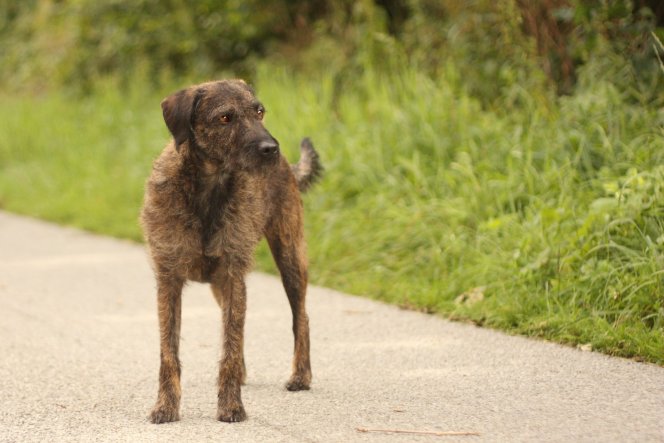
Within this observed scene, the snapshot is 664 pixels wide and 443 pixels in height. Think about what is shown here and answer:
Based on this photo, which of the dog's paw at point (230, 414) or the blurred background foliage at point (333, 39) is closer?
the dog's paw at point (230, 414)

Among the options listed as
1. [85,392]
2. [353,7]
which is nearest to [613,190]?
[85,392]

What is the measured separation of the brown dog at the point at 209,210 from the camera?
4719mm

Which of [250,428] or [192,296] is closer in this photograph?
[250,428]

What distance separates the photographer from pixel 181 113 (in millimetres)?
4734

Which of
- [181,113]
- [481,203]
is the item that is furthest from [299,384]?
[481,203]

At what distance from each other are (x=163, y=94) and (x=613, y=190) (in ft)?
32.7

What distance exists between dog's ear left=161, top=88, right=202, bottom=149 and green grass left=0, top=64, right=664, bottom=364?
2.53 meters

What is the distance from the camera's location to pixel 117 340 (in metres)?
6.63

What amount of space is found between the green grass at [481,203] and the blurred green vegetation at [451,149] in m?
0.02

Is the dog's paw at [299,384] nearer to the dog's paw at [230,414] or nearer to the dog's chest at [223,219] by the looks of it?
Result: the dog's paw at [230,414]

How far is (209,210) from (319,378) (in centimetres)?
122

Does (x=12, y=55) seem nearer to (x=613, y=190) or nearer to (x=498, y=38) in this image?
(x=498, y=38)

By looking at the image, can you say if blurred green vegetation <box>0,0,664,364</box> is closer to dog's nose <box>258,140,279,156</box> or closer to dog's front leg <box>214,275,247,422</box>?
dog's front leg <box>214,275,247,422</box>

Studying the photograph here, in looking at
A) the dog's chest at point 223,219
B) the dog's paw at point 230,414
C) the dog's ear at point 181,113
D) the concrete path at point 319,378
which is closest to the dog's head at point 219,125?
the dog's ear at point 181,113
